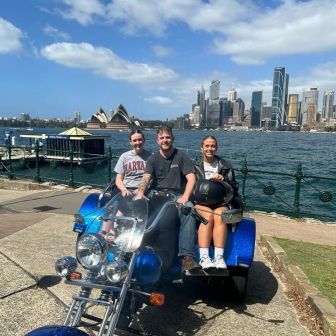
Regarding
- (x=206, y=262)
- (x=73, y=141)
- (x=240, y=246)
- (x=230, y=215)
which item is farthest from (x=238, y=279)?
(x=73, y=141)

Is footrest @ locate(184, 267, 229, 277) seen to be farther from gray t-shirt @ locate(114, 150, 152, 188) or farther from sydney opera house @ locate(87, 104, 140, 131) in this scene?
sydney opera house @ locate(87, 104, 140, 131)

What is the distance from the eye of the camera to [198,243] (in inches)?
159

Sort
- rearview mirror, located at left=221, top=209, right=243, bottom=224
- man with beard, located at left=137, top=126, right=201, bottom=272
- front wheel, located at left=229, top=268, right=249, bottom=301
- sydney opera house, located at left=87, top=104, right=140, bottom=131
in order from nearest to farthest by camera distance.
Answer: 1. rearview mirror, located at left=221, top=209, right=243, bottom=224
2. front wheel, located at left=229, top=268, right=249, bottom=301
3. man with beard, located at left=137, top=126, right=201, bottom=272
4. sydney opera house, located at left=87, top=104, right=140, bottom=131

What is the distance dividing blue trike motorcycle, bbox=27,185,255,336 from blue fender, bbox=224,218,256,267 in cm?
20

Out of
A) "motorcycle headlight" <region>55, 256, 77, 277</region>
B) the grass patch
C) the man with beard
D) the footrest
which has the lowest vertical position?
the grass patch

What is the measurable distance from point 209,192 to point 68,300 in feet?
6.18

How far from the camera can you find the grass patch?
15.0 feet

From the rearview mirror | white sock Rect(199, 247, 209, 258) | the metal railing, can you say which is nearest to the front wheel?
white sock Rect(199, 247, 209, 258)

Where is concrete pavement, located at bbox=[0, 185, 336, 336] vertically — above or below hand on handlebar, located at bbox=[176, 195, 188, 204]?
below

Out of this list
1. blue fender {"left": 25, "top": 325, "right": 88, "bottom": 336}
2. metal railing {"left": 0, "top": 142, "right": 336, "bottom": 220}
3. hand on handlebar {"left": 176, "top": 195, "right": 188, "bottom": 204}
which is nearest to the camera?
blue fender {"left": 25, "top": 325, "right": 88, "bottom": 336}

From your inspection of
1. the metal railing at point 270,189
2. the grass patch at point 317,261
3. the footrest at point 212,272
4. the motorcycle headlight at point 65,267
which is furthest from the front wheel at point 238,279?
the metal railing at point 270,189

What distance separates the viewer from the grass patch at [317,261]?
458 cm

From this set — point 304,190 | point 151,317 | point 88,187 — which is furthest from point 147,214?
point 304,190

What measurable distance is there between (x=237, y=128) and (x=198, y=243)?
17171 centimetres
